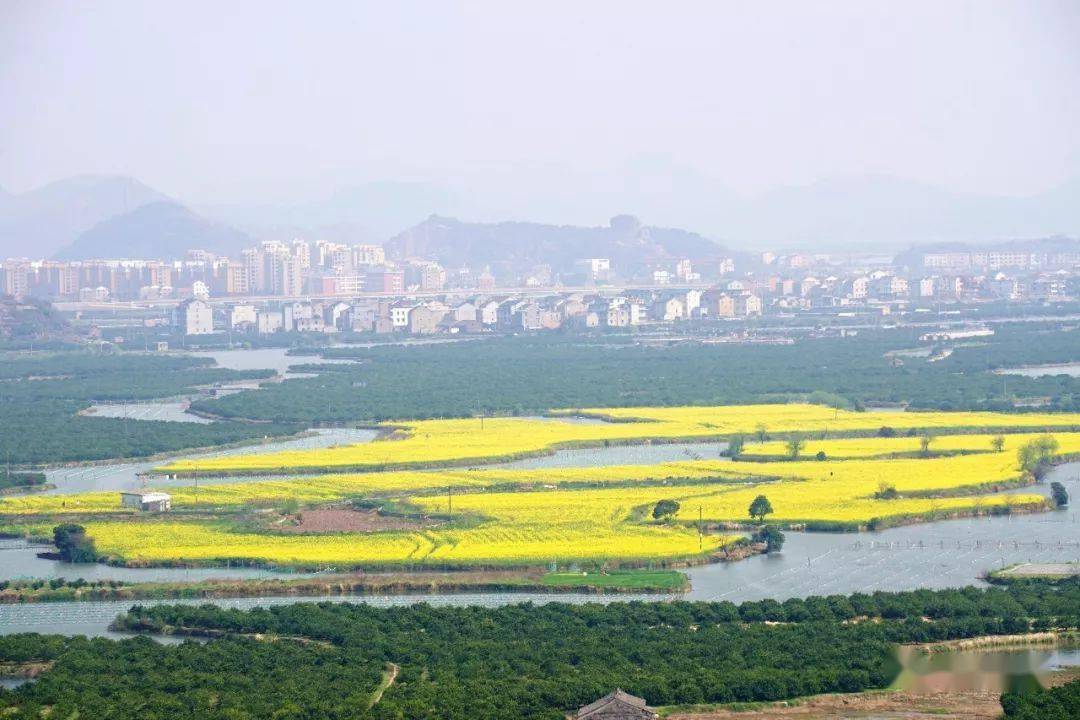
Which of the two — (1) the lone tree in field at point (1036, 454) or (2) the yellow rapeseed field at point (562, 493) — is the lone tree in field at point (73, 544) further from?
(1) the lone tree in field at point (1036, 454)

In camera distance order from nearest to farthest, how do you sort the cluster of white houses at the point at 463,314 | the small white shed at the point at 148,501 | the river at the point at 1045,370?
the small white shed at the point at 148,501 → the river at the point at 1045,370 → the cluster of white houses at the point at 463,314

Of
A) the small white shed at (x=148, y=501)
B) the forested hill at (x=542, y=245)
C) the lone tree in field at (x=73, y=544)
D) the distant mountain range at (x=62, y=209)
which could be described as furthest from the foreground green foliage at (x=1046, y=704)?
the distant mountain range at (x=62, y=209)

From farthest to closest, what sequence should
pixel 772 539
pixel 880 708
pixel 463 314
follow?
1. pixel 463 314
2. pixel 772 539
3. pixel 880 708

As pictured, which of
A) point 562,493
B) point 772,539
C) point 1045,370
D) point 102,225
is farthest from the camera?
point 102,225

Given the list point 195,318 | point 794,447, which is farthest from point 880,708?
point 195,318

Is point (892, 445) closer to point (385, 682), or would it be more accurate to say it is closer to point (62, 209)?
point (385, 682)

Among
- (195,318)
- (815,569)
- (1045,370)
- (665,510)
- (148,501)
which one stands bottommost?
(815,569)

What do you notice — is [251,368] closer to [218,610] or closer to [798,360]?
[798,360]

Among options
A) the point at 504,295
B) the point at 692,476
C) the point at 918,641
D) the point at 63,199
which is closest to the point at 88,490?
the point at 692,476
